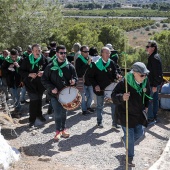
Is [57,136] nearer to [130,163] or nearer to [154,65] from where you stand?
[130,163]

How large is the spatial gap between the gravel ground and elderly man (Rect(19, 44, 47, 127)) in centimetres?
46

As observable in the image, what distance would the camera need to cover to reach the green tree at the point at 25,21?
64.9ft

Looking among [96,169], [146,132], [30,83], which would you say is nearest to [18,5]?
[30,83]

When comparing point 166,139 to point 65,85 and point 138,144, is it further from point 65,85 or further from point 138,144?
point 65,85

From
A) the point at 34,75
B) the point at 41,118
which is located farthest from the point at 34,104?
the point at 34,75

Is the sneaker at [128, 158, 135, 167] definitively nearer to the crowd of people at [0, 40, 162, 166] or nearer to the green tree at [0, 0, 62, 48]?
the crowd of people at [0, 40, 162, 166]

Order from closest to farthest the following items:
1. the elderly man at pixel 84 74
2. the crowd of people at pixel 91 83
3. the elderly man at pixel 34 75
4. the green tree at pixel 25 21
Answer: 1. the crowd of people at pixel 91 83
2. the elderly man at pixel 34 75
3. the elderly man at pixel 84 74
4. the green tree at pixel 25 21

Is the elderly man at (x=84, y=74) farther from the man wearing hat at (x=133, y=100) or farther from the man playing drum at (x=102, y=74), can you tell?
the man wearing hat at (x=133, y=100)

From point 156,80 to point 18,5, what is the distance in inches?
587

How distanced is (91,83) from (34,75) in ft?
4.10

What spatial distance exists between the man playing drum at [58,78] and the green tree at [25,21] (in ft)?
43.9

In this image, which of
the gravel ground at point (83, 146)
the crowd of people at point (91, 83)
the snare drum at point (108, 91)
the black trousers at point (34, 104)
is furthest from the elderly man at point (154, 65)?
the black trousers at point (34, 104)

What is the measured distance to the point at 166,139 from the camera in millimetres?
6887

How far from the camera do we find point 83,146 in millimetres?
6453
